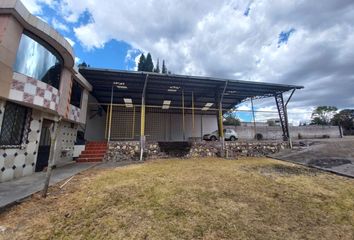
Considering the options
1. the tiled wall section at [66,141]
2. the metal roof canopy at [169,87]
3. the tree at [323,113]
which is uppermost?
the tree at [323,113]

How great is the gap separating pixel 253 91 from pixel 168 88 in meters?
6.39

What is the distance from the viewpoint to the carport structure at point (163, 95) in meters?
10.7

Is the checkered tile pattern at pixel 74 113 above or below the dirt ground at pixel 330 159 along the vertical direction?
above

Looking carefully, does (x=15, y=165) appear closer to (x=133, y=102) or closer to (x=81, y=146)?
(x=81, y=146)

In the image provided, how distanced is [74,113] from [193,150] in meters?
6.77

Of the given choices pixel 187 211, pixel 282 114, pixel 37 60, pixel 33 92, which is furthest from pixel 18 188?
pixel 282 114

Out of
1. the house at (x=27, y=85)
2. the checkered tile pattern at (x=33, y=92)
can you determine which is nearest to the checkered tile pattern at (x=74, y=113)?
the house at (x=27, y=85)

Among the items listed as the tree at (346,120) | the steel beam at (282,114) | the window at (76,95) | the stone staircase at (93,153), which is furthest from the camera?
the tree at (346,120)

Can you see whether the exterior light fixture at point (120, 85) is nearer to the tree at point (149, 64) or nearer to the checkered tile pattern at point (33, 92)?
the checkered tile pattern at point (33, 92)

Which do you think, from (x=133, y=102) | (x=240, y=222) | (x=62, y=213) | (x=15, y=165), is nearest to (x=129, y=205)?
(x=62, y=213)

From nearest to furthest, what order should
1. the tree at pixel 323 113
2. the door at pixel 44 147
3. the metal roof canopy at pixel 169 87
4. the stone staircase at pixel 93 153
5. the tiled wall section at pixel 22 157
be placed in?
1. the tiled wall section at pixel 22 157
2. the door at pixel 44 147
3. the stone staircase at pixel 93 153
4. the metal roof canopy at pixel 169 87
5. the tree at pixel 323 113

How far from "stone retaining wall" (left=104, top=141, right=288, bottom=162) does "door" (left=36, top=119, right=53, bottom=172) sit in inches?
109

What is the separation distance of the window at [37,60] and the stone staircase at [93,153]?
410 cm

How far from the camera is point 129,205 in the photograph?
3.45 metres
